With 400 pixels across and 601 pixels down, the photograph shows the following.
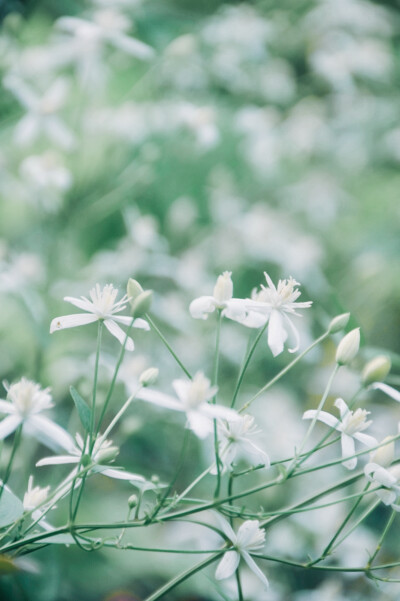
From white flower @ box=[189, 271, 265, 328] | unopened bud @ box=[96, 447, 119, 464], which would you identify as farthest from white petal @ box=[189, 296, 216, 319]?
unopened bud @ box=[96, 447, 119, 464]

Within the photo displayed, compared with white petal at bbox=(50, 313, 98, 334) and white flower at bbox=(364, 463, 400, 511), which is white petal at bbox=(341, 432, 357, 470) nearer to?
white flower at bbox=(364, 463, 400, 511)

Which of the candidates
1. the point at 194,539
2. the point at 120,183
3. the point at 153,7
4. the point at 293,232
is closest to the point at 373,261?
the point at 293,232

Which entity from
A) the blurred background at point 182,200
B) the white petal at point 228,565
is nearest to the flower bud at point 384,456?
the white petal at point 228,565

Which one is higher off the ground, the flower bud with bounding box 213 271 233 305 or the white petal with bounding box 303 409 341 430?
the flower bud with bounding box 213 271 233 305

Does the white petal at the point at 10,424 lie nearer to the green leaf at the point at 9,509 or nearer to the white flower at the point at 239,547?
the green leaf at the point at 9,509

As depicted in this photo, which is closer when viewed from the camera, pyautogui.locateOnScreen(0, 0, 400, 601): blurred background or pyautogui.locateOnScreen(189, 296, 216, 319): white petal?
pyautogui.locateOnScreen(189, 296, 216, 319): white petal

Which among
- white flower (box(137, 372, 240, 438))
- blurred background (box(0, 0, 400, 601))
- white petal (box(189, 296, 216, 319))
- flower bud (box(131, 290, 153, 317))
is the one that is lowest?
blurred background (box(0, 0, 400, 601))
